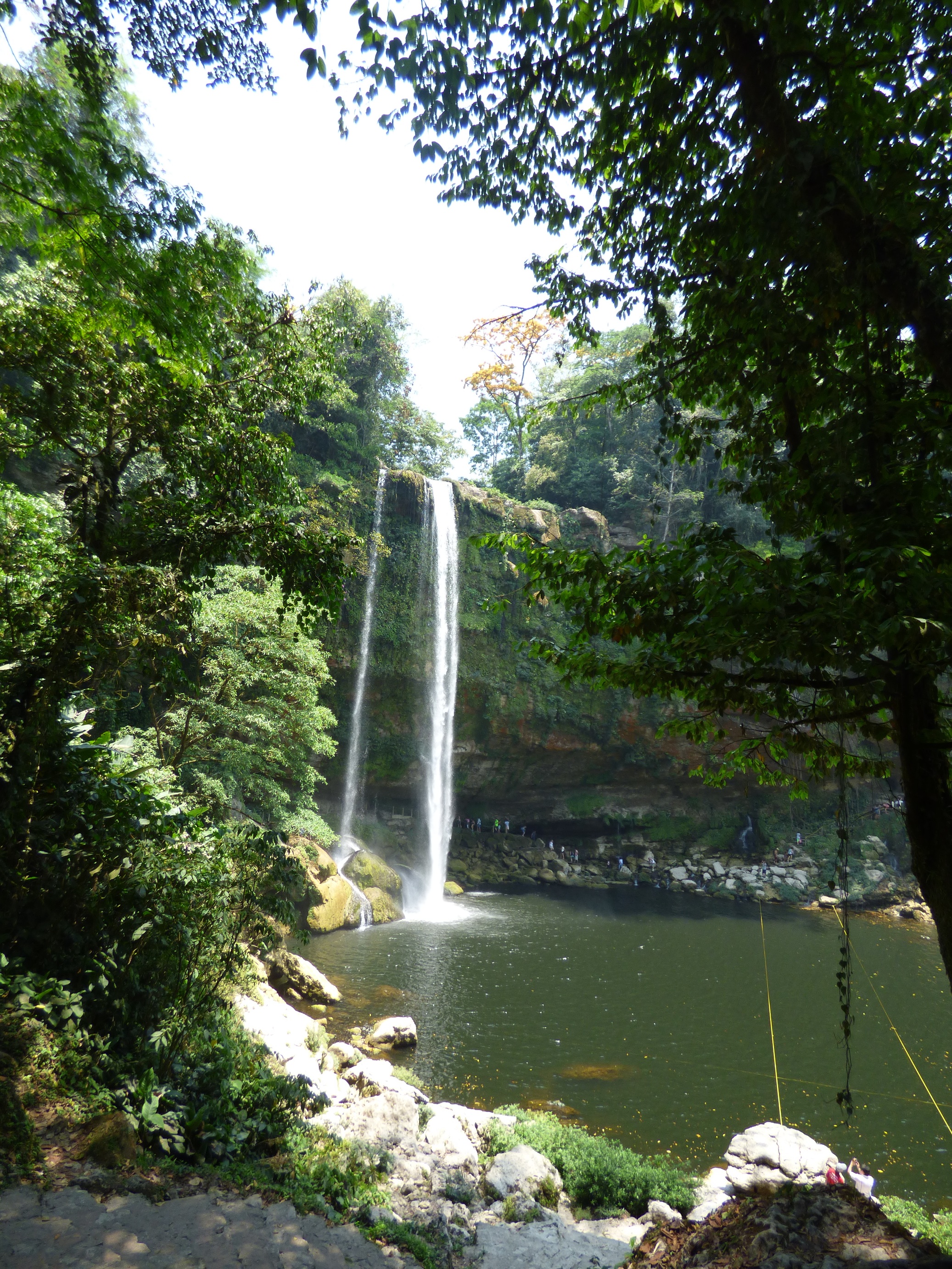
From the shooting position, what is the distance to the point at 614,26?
3451 mm

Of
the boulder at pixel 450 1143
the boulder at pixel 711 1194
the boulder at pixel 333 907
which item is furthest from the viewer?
the boulder at pixel 333 907

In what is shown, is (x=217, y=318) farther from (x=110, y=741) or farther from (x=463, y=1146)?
(x=463, y=1146)

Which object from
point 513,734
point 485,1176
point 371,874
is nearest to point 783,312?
point 485,1176

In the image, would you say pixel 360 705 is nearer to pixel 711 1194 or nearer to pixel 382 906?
pixel 382 906

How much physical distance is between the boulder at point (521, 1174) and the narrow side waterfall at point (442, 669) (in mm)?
14087

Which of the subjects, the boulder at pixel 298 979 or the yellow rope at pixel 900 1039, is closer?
the yellow rope at pixel 900 1039

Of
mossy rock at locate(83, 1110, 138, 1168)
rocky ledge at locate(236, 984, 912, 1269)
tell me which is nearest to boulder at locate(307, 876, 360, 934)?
rocky ledge at locate(236, 984, 912, 1269)

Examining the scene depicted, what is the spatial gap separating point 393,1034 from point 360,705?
12.2m

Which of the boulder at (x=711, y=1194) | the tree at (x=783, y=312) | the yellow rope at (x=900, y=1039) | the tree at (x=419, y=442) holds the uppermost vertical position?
the tree at (x=419, y=442)

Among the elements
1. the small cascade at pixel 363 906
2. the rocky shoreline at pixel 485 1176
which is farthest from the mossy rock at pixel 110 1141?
the small cascade at pixel 363 906

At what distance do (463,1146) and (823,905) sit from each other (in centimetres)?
1759

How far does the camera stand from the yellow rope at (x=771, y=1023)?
7954 mm

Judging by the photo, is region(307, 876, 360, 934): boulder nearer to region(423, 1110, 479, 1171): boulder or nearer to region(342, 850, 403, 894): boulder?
region(342, 850, 403, 894): boulder

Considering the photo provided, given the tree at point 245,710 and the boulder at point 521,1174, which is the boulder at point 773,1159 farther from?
the tree at point 245,710
